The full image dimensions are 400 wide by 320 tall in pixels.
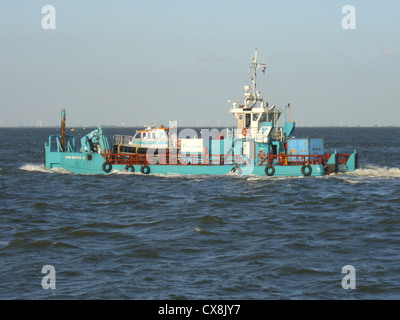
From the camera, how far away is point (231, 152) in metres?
40.7

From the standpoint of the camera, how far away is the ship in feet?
131

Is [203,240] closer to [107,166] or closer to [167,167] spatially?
[167,167]

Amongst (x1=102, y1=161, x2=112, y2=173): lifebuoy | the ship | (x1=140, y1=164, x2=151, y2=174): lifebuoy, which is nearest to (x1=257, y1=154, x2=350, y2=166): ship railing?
the ship

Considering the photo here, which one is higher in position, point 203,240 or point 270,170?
point 270,170

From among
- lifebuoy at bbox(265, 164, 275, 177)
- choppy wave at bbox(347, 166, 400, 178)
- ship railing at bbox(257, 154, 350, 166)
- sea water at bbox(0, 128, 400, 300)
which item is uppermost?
ship railing at bbox(257, 154, 350, 166)

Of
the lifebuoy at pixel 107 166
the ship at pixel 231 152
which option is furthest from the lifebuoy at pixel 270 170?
the lifebuoy at pixel 107 166

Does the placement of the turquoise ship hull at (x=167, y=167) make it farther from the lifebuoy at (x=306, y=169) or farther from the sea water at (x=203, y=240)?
the sea water at (x=203, y=240)

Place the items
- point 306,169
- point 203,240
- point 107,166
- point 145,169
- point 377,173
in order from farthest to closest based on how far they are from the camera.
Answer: point 377,173 < point 107,166 < point 145,169 < point 306,169 < point 203,240

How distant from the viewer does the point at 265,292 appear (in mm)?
15422

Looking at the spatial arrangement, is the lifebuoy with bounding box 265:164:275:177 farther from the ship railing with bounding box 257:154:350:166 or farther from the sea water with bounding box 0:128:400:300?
the sea water with bounding box 0:128:400:300

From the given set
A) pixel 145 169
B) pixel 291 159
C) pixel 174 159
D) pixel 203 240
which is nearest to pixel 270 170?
Result: pixel 291 159

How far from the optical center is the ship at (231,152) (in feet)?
131

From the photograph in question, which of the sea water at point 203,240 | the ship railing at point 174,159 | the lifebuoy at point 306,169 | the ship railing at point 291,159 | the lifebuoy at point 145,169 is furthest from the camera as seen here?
the lifebuoy at point 145,169
